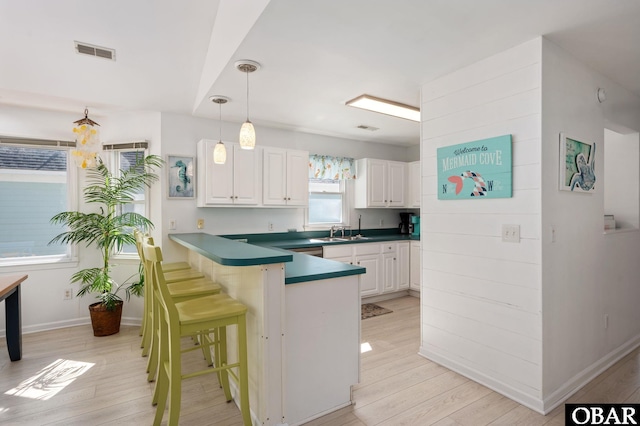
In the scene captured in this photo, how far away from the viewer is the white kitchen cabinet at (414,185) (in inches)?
208

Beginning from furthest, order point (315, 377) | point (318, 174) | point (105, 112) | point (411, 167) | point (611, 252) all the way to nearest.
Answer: point (411, 167) < point (318, 174) < point (105, 112) < point (611, 252) < point (315, 377)

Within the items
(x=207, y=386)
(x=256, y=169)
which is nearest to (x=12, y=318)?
(x=207, y=386)

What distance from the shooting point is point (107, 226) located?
3590mm

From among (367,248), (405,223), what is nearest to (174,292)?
(367,248)

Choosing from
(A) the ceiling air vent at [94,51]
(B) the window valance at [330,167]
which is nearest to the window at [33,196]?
(A) the ceiling air vent at [94,51]

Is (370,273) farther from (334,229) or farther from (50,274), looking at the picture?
(50,274)

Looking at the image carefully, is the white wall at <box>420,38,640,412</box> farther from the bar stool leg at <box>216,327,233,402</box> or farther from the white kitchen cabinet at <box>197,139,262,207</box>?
the white kitchen cabinet at <box>197,139,262,207</box>

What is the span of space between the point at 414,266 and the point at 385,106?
8.14 feet

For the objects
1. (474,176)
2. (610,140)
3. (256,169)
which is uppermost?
(610,140)

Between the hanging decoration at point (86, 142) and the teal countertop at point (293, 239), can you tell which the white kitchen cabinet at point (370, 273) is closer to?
the teal countertop at point (293, 239)

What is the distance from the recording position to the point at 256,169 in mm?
3947

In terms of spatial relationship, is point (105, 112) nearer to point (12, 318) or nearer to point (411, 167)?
point (12, 318)

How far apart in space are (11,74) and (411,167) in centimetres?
489

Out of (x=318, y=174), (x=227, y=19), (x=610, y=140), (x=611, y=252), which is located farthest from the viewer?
(x=318, y=174)
